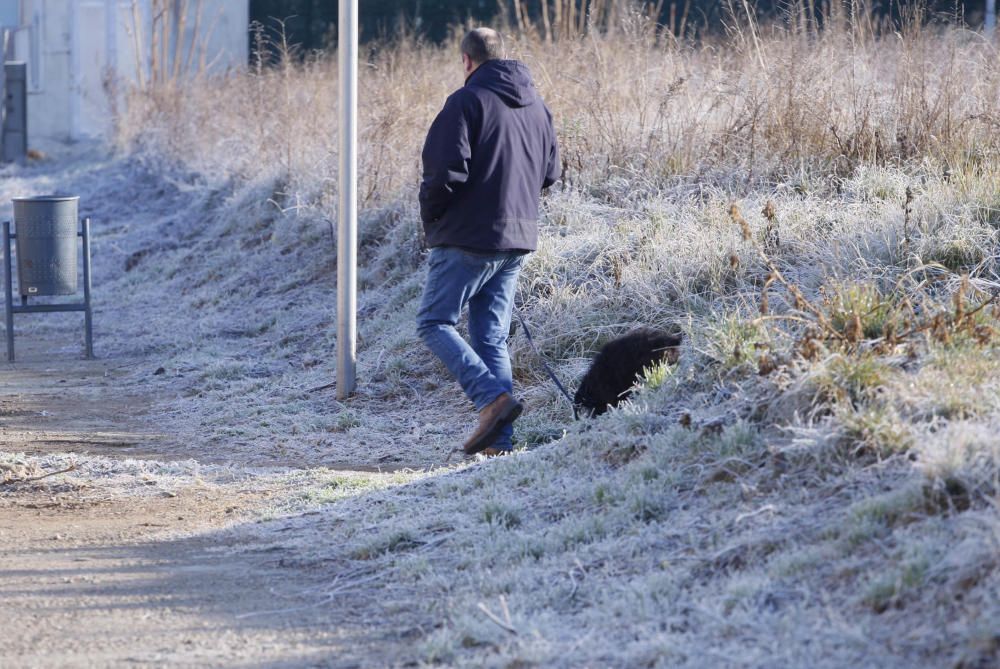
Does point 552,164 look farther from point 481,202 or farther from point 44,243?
point 44,243

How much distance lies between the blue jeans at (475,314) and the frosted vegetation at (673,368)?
18.2 inches

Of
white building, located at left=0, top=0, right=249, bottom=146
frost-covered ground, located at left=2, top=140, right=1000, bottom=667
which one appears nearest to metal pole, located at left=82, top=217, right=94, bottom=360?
frost-covered ground, located at left=2, top=140, right=1000, bottom=667

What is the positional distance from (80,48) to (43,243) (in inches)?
710

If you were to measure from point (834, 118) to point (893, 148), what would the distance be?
0.55m

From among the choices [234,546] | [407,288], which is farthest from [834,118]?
[234,546]

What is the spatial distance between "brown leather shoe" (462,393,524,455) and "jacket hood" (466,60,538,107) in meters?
1.48

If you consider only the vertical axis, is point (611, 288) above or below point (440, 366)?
above

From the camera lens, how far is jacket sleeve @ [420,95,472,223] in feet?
19.3

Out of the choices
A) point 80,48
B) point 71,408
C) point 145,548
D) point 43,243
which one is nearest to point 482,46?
point 145,548

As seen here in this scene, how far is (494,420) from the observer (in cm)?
600

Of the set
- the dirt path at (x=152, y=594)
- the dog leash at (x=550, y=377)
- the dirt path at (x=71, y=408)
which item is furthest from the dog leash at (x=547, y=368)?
the dirt path at (x=71, y=408)

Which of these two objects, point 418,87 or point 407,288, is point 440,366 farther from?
point 418,87

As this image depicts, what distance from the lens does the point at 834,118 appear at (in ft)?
30.3

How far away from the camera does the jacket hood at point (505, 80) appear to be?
6.03m
